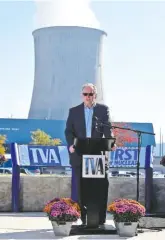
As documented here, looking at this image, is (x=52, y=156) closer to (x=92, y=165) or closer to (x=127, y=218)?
(x=92, y=165)

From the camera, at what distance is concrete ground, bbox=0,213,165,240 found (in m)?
5.32

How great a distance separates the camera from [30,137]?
7769 cm

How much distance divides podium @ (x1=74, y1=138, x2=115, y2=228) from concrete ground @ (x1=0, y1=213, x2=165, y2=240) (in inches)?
12.5

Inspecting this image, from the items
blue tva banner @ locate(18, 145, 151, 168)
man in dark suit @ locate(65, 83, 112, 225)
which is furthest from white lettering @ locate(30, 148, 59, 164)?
man in dark suit @ locate(65, 83, 112, 225)

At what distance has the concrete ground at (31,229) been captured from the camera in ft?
17.5

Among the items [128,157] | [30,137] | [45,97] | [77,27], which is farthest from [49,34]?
[128,157]

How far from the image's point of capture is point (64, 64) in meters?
64.3

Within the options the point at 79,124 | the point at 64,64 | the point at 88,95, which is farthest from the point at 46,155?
the point at 64,64

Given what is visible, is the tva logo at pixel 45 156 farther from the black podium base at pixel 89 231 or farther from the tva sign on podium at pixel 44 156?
the black podium base at pixel 89 231

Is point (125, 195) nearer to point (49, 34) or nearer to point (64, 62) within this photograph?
point (64, 62)

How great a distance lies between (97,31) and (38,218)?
191 feet

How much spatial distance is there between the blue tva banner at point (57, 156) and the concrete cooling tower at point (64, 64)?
174 feet

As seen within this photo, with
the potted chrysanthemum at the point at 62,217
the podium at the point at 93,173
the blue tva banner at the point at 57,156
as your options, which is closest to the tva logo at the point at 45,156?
the blue tva banner at the point at 57,156

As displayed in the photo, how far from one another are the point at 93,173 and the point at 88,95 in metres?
0.89
